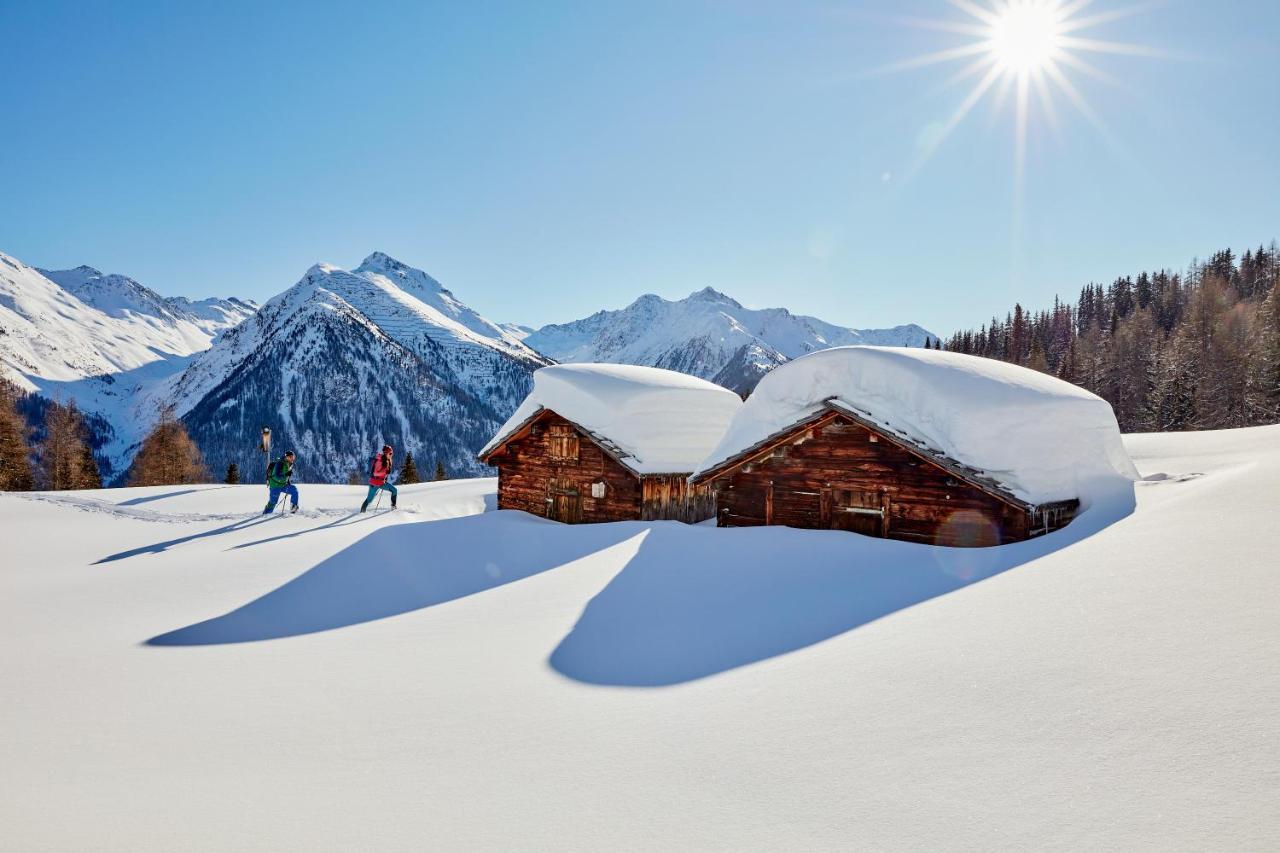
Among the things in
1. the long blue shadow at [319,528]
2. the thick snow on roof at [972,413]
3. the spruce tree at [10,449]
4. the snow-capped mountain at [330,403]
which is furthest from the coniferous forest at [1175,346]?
the snow-capped mountain at [330,403]

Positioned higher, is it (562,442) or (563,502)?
(562,442)

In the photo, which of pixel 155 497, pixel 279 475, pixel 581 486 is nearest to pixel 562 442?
pixel 581 486

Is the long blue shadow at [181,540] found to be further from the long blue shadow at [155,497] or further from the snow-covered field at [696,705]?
the long blue shadow at [155,497]

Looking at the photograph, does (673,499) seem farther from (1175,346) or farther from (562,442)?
(1175,346)

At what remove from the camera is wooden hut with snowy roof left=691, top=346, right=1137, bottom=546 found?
11891mm

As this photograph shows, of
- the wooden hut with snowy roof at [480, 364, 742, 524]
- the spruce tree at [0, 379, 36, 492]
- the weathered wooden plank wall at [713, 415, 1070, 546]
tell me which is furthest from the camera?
the spruce tree at [0, 379, 36, 492]

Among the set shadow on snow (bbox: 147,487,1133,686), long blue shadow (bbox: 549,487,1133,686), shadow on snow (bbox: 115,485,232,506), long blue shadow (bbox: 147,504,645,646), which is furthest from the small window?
shadow on snow (bbox: 115,485,232,506)

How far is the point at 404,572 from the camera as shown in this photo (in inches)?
456

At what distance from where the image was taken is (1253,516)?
680cm

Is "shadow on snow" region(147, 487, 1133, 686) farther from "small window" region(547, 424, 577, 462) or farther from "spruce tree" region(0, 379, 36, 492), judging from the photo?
"spruce tree" region(0, 379, 36, 492)

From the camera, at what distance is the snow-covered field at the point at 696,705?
308cm

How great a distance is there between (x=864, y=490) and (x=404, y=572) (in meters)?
9.71

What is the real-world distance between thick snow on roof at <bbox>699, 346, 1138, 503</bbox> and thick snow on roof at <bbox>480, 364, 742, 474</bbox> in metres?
4.01

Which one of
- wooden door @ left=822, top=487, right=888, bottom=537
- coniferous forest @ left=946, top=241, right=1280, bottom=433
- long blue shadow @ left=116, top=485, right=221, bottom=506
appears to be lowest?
long blue shadow @ left=116, top=485, right=221, bottom=506
